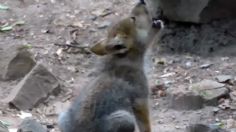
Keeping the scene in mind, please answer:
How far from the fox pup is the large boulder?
194 centimetres

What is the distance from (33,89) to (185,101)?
1.67 metres

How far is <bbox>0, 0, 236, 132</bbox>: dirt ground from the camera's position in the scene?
757 cm

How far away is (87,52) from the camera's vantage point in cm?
919

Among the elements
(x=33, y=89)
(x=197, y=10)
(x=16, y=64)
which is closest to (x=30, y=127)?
(x=33, y=89)

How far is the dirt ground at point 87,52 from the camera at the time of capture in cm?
757

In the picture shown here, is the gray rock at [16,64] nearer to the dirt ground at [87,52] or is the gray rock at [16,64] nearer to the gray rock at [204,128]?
the dirt ground at [87,52]

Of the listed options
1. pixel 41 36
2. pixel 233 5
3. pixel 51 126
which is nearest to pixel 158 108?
pixel 51 126

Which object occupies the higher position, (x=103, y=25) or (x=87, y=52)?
(x=103, y=25)

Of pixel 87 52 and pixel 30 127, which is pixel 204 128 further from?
pixel 87 52

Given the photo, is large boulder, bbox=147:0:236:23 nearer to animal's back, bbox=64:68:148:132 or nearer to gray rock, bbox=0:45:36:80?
gray rock, bbox=0:45:36:80

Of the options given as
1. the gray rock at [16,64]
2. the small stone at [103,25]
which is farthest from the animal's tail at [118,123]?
the small stone at [103,25]

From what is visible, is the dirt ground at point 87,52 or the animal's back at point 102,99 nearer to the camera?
the animal's back at point 102,99

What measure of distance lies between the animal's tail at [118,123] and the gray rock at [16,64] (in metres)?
2.60

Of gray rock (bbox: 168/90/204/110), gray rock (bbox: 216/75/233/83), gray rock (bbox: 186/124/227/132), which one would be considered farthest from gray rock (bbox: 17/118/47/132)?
gray rock (bbox: 216/75/233/83)
